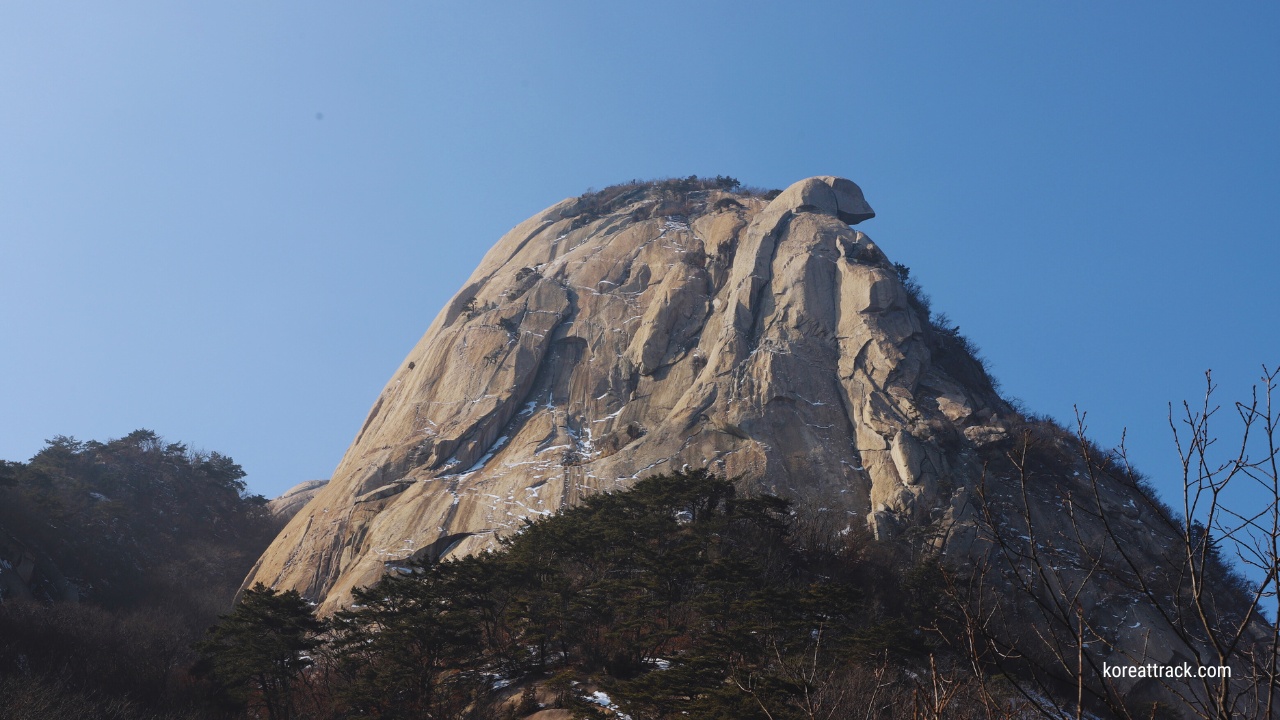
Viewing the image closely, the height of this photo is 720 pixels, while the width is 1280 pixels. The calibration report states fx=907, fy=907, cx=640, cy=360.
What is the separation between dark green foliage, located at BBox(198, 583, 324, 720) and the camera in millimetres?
26531

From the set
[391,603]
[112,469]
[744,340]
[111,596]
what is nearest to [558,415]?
[744,340]

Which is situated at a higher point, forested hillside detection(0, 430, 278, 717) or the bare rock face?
the bare rock face

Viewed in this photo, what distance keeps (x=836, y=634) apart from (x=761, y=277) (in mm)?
25855

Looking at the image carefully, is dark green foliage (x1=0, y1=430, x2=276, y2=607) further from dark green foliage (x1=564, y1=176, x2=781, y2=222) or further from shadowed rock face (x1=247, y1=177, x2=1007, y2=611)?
dark green foliage (x1=564, y1=176, x2=781, y2=222)

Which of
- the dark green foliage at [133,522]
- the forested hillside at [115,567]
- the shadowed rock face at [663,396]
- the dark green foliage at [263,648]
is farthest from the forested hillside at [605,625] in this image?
the dark green foliage at [133,522]

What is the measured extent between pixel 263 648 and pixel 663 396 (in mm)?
21975

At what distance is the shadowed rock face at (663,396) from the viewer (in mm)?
37750

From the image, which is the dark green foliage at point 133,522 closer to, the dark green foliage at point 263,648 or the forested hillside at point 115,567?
the forested hillside at point 115,567

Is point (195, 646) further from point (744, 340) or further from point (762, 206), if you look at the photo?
point (762, 206)

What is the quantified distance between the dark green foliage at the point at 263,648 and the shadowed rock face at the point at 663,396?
737 centimetres

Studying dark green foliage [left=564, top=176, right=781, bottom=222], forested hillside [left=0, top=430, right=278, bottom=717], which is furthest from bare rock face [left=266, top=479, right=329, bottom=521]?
dark green foliage [left=564, top=176, right=781, bottom=222]

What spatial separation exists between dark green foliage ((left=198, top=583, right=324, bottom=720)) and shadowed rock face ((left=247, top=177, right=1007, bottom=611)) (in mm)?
7365

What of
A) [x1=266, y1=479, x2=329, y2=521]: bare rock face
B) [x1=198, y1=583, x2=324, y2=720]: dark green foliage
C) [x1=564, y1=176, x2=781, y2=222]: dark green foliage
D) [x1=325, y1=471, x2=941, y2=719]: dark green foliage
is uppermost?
[x1=564, y1=176, x2=781, y2=222]: dark green foliage

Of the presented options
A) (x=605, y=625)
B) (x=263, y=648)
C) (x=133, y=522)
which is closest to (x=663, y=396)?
(x=605, y=625)
